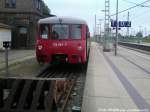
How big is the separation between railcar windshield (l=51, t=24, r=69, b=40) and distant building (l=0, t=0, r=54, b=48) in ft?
86.8

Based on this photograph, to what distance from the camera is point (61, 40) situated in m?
20.0

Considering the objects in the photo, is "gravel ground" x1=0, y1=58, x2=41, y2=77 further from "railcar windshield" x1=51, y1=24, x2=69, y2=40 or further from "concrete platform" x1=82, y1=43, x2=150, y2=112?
"concrete platform" x1=82, y1=43, x2=150, y2=112

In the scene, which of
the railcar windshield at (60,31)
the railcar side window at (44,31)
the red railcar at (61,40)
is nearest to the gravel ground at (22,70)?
the red railcar at (61,40)

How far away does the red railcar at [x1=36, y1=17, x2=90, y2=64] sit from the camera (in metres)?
19.7

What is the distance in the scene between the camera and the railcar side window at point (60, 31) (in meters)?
20.1

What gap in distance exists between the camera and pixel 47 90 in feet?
30.4

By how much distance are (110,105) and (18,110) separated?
2.24m

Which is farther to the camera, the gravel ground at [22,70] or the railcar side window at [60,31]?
the railcar side window at [60,31]

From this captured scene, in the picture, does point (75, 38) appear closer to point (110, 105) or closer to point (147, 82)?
point (147, 82)

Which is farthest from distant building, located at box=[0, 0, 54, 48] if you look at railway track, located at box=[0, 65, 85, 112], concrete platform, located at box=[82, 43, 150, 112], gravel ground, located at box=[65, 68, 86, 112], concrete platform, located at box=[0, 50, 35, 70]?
railway track, located at box=[0, 65, 85, 112]

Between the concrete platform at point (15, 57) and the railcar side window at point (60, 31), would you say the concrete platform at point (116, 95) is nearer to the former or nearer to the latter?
the railcar side window at point (60, 31)

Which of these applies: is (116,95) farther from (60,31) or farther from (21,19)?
(21,19)

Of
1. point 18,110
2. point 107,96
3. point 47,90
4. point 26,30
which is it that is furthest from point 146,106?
point 26,30

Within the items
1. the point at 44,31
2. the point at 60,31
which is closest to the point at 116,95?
the point at 60,31
